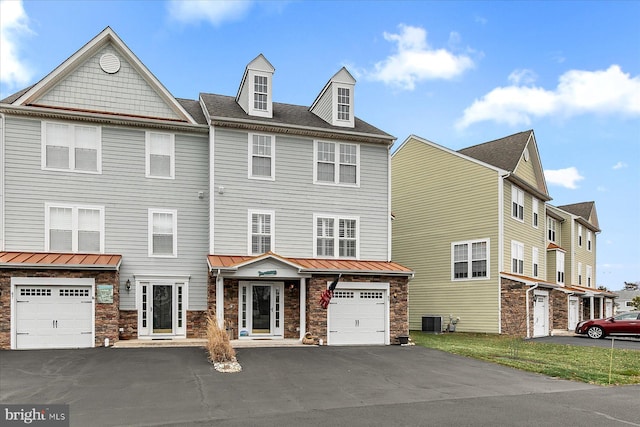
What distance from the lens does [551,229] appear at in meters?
36.1

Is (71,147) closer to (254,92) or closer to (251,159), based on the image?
(251,159)

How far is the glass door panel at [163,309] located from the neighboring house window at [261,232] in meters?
3.55

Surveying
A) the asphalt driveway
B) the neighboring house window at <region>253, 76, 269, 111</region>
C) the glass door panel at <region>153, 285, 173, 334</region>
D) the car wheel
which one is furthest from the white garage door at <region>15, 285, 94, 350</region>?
the car wheel

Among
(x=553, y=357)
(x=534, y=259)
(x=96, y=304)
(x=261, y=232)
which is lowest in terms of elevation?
(x=553, y=357)

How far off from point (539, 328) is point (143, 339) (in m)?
19.8

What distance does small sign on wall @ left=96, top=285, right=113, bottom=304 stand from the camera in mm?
19125

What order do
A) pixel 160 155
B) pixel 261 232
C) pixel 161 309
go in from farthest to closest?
pixel 261 232
pixel 160 155
pixel 161 309

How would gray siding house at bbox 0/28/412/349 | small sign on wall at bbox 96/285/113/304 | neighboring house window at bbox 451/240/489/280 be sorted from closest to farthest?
small sign on wall at bbox 96/285/113/304
gray siding house at bbox 0/28/412/349
neighboring house window at bbox 451/240/489/280

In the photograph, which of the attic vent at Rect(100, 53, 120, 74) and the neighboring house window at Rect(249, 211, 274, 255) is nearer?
the attic vent at Rect(100, 53, 120, 74)

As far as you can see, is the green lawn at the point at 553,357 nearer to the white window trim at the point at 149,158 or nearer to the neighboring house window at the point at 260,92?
the neighboring house window at the point at 260,92

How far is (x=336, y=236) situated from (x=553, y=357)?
9204mm

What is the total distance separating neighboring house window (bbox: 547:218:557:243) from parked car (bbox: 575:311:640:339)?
847 cm

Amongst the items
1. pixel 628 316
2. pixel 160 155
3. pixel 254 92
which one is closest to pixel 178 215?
pixel 160 155

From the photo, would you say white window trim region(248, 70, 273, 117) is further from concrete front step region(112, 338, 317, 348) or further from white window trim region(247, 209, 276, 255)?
concrete front step region(112, 338, 317, 348)
